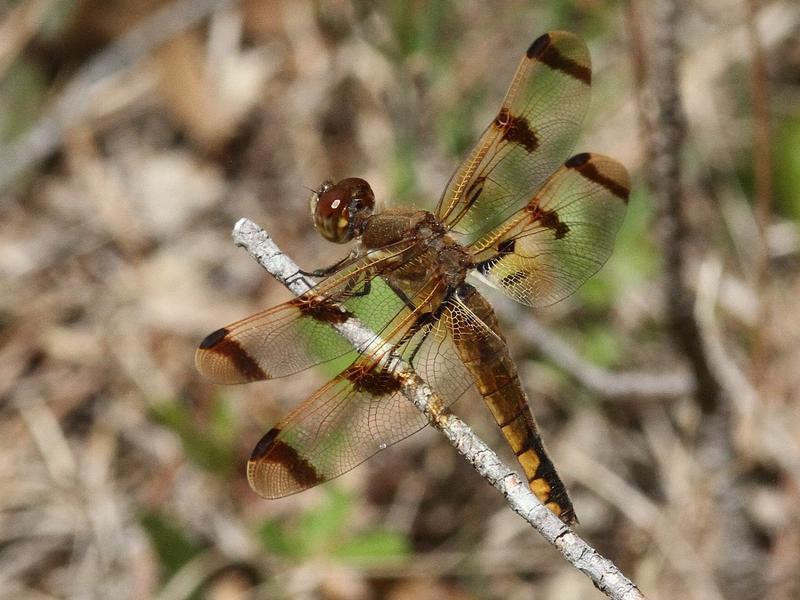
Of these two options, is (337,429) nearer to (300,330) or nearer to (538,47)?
(300,330)

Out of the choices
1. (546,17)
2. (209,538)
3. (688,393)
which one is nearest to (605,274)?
(688,393)

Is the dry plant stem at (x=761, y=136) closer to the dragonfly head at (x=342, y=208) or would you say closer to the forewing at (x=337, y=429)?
the dragonfly head at (x=342, y=208)

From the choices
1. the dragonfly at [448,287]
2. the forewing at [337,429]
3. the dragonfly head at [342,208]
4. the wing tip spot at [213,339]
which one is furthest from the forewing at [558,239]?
the wing tip spot at [213,339]

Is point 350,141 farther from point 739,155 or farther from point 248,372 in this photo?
point 248,372

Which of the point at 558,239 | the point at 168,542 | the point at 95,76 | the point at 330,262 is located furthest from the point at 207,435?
the point at 95,76

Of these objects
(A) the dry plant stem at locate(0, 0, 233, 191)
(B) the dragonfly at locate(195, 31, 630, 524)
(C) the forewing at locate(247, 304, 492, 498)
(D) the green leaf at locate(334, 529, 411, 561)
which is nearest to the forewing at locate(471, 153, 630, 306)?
(B) the dragonfly at locate(195, 31, 630, 524)

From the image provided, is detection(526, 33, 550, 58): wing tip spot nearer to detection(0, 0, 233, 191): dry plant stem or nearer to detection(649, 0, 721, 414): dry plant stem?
detection(649, 0, 721, 414): dry plant stem
